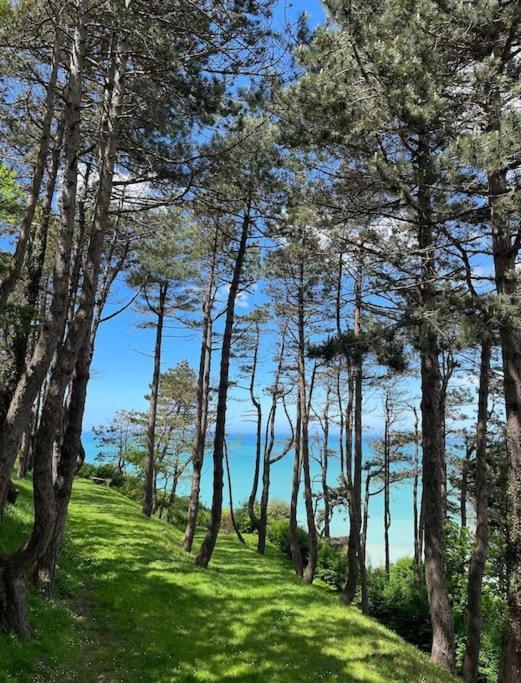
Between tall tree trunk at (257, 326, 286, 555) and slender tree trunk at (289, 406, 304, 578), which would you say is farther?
tall tree trunk at (257, 326, 286, 555)

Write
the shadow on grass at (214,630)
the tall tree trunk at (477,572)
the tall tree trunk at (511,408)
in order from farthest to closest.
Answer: the tall tree trunk at (477,572) → the tall tree trunk at (511,408) → the shadow on grass at (214,630)

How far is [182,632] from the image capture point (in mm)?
6039

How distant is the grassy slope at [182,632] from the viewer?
493 centimetres

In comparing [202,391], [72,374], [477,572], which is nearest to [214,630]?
[72,374]

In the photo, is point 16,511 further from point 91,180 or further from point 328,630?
point 91,180

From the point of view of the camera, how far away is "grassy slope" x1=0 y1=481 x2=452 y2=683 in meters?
4.93

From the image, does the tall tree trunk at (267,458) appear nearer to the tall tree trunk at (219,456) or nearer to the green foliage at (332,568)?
the green foliage at (332,568)

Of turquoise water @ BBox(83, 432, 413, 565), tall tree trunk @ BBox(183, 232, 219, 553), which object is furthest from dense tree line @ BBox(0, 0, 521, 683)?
turquoise water @ BBox(83, 432, 413, 565)

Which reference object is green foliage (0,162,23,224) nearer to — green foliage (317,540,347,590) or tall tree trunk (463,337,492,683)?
tall tree trunk (463,337,492,683)

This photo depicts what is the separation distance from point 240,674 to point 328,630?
2.31m

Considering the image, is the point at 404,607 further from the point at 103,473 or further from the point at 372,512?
the point at 372,512

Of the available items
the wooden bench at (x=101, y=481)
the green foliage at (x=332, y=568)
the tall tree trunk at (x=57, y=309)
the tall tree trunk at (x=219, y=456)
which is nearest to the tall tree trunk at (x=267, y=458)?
the green foliage at (x=332, y=568)

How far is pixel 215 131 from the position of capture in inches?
304

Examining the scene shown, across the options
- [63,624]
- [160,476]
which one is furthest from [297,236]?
[160,476]
